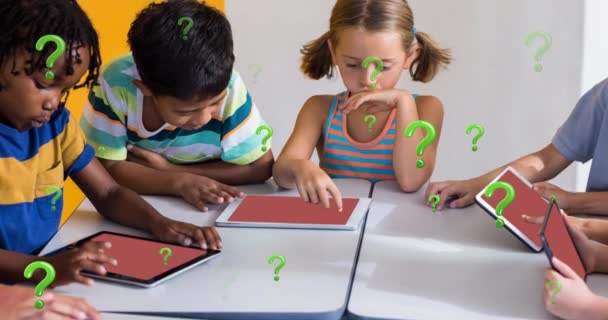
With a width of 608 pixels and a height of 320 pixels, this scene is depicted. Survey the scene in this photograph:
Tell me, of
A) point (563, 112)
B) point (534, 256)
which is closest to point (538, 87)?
point (563, 112)

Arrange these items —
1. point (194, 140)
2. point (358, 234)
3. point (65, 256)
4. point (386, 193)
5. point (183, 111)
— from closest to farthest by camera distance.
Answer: point (65, 256) < point (358, 234) < point (183, 111) < point (386, 193) < point (194, 140)

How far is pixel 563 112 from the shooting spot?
10.4 ft

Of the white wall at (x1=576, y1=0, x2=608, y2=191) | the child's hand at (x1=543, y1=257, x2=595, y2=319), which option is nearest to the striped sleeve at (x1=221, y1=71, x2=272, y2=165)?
the child's hand at (x1=543, y1=257, x2=595, y2=319)

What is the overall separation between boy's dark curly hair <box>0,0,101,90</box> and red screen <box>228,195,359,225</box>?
1.32 ft

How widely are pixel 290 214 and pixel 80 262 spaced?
1.48 feet

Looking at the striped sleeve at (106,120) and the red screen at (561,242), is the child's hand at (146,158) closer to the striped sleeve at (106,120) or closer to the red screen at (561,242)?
the striped sleeve at (106,120)

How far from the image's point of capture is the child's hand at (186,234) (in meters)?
1.40

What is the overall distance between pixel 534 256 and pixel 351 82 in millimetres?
696

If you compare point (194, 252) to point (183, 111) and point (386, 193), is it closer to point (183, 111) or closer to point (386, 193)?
point (183, 111)

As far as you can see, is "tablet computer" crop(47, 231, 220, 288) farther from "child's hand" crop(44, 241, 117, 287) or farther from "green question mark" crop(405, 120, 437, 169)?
"green question mark" crop(405, 120, 437, 169)
